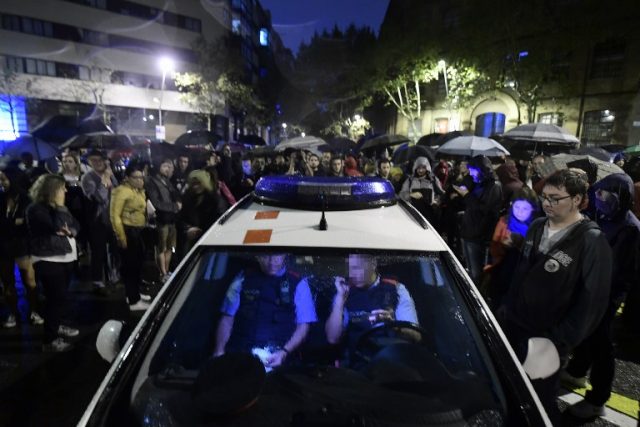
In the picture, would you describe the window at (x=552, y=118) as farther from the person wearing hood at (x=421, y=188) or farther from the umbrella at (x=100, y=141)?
the umbrella at (x=100, y=141)

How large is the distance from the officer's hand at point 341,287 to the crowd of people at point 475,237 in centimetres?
10

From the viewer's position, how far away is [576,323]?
2.42 meters

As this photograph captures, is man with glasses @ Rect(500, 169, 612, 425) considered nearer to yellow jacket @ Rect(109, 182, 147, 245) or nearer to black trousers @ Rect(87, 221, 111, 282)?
yellow jacket @ Rect(109, 182, 147, 245)

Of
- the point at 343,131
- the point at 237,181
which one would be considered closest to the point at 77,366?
the point at 237,181

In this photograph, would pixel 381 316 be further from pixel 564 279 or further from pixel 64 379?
pixel 64 379

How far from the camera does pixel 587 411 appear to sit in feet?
10.2

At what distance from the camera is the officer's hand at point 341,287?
7.22ft

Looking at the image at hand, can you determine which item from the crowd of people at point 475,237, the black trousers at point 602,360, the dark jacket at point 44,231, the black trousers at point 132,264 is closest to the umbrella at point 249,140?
the crowd of people at point 475,237

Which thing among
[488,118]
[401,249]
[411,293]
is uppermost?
[488,118]

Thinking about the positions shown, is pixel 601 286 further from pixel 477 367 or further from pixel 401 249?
pixel 401 249

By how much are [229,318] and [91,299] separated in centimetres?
417

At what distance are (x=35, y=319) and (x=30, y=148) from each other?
18.0ft

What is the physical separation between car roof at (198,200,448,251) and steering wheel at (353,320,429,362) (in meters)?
0.44

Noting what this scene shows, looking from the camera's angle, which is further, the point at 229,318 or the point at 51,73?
the point at 51,73
